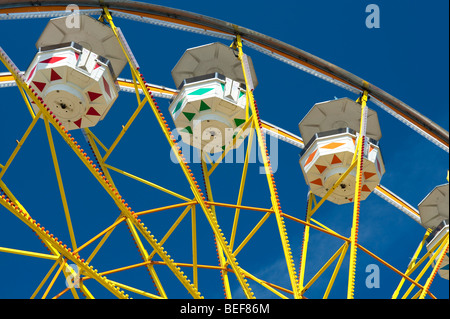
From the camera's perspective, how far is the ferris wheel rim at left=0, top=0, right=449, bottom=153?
60.7 feet

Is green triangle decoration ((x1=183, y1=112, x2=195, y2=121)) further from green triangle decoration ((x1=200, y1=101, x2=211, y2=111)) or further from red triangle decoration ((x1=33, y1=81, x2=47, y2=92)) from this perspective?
red triangle decoration ((x1=33, y1=81, x2=47, y2=92))

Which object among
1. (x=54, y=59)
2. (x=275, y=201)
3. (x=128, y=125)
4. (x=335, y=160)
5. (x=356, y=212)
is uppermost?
(x=54, y=59)

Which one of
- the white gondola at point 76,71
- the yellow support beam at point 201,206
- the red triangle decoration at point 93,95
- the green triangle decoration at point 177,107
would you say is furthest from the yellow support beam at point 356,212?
the red triangle decoration at point 93,95

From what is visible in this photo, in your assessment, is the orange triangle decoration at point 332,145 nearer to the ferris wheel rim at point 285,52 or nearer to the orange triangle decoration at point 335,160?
the orange triangle decoration at point 335,160

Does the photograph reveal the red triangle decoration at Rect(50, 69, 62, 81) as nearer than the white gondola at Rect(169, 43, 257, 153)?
Yes

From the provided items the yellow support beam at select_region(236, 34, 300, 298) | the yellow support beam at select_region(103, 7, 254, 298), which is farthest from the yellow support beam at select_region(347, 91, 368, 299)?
the yellow support beam at select_region(103, 7, 254, 298)

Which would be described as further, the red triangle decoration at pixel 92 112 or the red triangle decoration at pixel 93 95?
the red triangle decoration at pixel 92 112

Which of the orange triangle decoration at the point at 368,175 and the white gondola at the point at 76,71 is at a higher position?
the white gondola at the point at 76,71

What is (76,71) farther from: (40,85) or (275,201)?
(275,201)

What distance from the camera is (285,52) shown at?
19.6 meters

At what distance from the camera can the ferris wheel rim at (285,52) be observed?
18.5 meters

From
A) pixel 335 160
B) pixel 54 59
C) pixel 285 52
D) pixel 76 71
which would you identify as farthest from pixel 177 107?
pixel 335 160

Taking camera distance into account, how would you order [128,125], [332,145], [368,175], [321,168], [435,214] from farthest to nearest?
[435,214], [368,175], [321,168], [332,145], [128,125]
